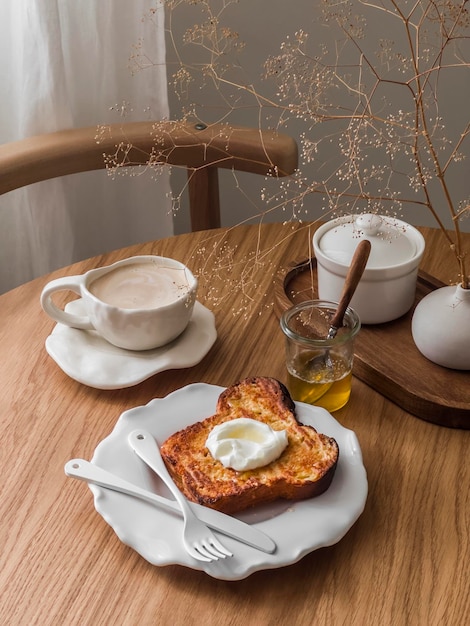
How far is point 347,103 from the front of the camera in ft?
6.95

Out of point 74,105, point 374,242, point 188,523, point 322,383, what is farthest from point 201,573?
point 74,105

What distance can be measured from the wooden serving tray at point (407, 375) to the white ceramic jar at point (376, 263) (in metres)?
0.03

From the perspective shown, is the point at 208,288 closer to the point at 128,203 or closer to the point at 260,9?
the point at 128,203

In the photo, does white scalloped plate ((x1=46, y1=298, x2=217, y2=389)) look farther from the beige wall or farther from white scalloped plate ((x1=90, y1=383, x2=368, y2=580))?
the beige wall

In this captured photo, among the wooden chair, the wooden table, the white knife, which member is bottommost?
the wooden table

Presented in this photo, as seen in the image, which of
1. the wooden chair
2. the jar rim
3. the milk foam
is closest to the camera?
the jar rim

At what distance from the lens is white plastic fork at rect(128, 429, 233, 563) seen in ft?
2.56

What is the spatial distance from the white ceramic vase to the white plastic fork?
1.22 ft

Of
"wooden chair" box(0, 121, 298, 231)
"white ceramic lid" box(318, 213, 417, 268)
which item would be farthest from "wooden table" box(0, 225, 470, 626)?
"wooden chair" box(0, 121, 298, 231)

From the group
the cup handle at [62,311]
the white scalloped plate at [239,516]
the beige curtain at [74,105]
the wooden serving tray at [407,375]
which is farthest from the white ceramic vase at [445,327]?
the beige curtain at [74,105]

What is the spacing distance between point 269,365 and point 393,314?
0.62ft

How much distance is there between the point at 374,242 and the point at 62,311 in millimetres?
431

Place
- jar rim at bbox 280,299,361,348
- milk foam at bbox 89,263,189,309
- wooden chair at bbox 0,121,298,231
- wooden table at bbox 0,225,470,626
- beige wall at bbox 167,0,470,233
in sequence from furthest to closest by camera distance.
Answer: beige wall at bbox 167,0,470,233 < wooden chair at bbox 0,121,298,231 < milk foam at bbox 89,263,189,309 < jar rim at bbox 280,299,361,348 < wooden table at bbox 0,225,470,626

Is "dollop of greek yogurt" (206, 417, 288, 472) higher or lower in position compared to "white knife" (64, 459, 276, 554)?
higher
